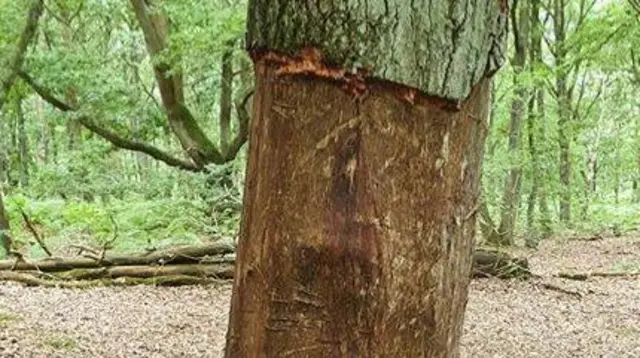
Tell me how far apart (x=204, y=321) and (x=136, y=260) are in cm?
194

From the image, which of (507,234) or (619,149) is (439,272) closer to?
(507,234)

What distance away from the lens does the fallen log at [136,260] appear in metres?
8.59

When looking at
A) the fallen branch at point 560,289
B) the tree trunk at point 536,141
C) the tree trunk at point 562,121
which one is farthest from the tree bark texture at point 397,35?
the tree trunk at point 562,121

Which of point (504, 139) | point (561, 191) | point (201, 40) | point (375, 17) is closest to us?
point (375, 17)

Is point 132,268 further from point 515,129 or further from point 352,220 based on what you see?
point 515,129

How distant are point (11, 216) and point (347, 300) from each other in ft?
53.0

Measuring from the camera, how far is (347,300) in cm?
144

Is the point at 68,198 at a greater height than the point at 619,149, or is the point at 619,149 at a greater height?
the point at 619,149

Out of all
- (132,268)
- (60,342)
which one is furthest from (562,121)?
(60,342)

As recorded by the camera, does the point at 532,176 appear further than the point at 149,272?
Yes

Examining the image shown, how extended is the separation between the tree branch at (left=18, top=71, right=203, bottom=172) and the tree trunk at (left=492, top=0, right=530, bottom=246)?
6198mm

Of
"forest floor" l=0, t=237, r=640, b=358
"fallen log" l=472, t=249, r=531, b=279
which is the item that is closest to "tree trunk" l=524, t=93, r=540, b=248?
"fallen log" l=472, t=249, r=531, b=279

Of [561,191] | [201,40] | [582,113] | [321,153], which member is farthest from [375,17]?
[582,113]

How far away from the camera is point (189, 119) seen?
16312 millimetres
